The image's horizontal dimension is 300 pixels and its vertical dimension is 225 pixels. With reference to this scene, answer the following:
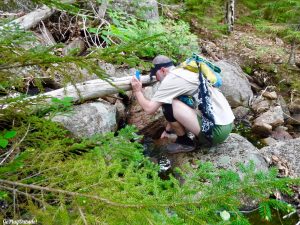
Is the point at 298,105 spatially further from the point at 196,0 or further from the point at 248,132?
the point at 196,0

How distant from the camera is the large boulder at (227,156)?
193 inches

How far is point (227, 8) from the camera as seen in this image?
414 inches

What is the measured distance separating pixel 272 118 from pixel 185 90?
282cm

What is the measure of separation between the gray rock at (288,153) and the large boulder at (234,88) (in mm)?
1683

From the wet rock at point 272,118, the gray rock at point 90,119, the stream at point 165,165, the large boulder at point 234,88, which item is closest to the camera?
the stream at point 165,165

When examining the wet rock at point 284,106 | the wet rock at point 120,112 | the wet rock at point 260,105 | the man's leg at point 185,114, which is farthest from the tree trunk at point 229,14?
the man's leg at point 185,114

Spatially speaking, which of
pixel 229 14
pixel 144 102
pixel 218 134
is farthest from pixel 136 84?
pixel 229 14

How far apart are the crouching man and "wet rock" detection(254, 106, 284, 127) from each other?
199 centimetres

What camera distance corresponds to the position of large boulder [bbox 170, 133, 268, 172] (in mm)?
A: 4891

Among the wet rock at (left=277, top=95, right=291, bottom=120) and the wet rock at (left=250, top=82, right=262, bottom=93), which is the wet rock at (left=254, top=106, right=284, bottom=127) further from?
the wet rock at (left=250, top=82, right=262, bottom=93)

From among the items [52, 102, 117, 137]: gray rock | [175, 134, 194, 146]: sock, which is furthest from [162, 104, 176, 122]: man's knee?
[52, 102, 117, 137]: gray rock

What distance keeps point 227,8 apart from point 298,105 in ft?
14.5

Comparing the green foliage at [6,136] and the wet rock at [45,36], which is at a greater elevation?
the green foliage at [6,136]

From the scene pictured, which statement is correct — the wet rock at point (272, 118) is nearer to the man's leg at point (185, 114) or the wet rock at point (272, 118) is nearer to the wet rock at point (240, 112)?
the wet rock at point (240, 112)
